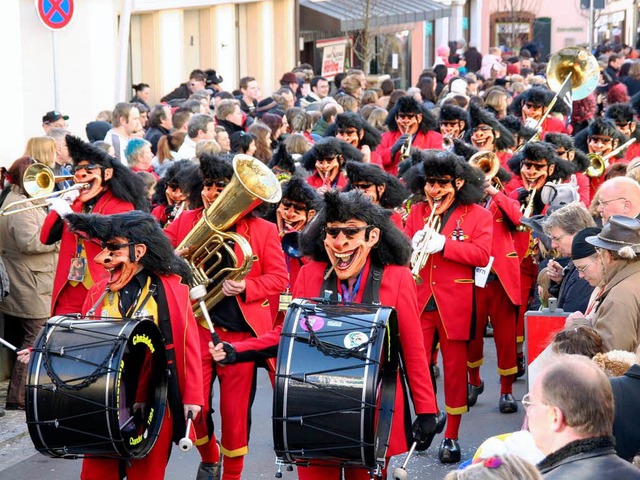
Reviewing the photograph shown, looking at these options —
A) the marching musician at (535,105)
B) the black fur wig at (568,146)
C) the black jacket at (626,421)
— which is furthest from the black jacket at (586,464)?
the marching musician at (535,105)

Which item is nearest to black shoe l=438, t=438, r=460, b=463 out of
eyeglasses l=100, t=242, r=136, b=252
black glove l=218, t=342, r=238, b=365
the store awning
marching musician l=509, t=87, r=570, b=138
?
black glove l=218, t=342, r=238, b=365

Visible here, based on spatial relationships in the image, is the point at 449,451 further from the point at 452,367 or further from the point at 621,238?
the point at 621,238

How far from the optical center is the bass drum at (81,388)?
542 centimetres

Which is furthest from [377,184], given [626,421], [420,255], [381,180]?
[626,421]

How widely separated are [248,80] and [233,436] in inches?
435

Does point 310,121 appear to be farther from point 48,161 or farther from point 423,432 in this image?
point 423,432

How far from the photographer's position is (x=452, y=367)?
7.61m

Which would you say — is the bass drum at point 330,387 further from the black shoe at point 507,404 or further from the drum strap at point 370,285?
the black shoe at point 507,404

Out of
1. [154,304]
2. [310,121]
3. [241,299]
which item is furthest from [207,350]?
[310,121]

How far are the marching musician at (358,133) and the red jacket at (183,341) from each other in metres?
5.17

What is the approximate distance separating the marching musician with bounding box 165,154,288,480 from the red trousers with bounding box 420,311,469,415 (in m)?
0.99

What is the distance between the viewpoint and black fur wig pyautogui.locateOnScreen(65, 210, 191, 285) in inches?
233

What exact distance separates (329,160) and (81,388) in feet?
14.7

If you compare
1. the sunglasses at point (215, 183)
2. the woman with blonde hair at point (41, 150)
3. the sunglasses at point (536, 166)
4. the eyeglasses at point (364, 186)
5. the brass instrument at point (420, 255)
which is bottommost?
the brass instrument at point (420, 255)
